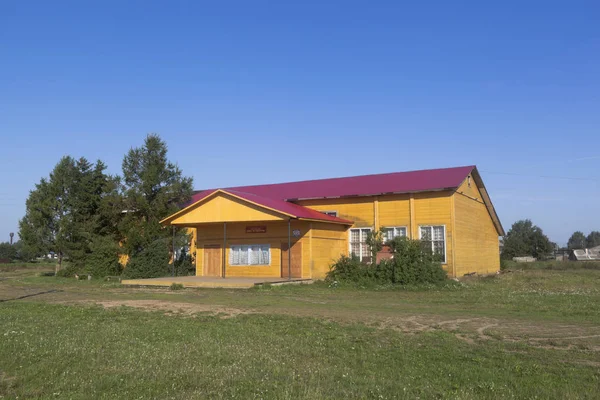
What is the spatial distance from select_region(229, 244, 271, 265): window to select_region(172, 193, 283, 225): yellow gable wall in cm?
304

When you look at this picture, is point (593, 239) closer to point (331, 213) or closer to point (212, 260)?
point (331, 213)

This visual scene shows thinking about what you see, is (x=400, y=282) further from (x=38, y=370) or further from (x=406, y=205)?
(x=38, y=370)

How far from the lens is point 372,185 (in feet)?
107

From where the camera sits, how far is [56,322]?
12.5m

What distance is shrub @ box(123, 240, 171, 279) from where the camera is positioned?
105ft

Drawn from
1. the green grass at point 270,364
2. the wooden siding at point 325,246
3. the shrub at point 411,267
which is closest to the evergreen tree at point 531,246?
the wooden siding at point 325,246

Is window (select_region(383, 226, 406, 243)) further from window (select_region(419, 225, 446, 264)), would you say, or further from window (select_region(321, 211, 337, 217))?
window (select_region(321, 211, 337, 217))

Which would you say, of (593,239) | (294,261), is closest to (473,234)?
(294,261)

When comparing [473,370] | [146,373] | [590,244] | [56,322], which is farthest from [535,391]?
[590,244]

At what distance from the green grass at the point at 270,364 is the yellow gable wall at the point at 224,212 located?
16467 millimetres

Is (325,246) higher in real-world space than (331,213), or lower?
lower

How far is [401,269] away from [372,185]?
851cm

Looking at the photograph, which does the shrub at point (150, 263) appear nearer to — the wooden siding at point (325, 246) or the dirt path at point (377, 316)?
the wooden siding at point (325, 246)

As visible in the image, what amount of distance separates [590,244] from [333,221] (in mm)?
150395
